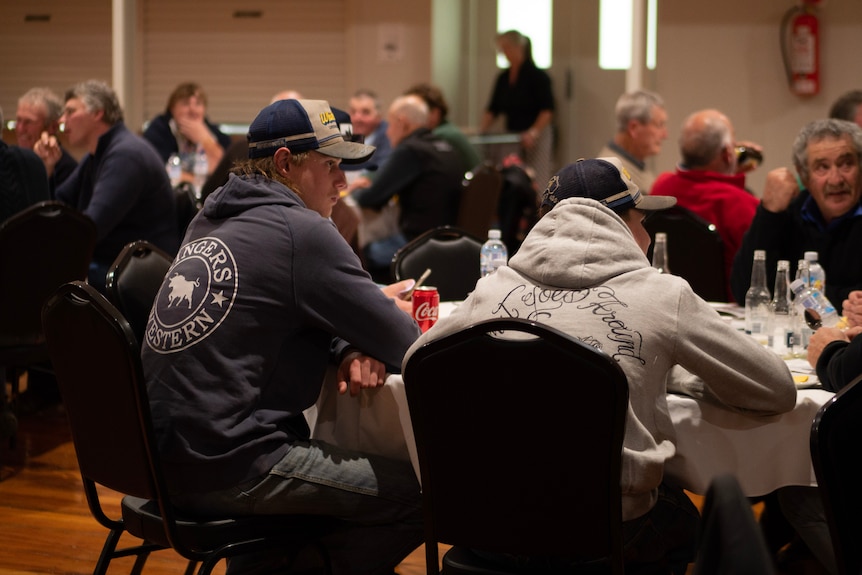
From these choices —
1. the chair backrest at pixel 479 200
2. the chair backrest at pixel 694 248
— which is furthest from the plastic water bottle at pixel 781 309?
the chair backrest at pixel 479 200

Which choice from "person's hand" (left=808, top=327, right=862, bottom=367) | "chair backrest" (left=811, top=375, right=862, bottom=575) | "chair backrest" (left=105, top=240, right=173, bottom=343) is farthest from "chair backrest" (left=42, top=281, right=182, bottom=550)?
"person's hand" (left=808, top=327, right=862, bottom=367)

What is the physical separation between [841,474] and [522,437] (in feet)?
1.95

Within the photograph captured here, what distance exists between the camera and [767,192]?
3.68 meters

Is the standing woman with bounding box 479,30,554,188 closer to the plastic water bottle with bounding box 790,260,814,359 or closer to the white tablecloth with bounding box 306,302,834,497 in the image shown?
the plastic water bottle with bounding box 790,260,814,359

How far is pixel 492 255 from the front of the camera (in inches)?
147

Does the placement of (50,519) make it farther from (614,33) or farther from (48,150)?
(614,33)

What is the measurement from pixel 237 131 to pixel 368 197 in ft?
12.8

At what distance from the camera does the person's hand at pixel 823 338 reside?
2.53 meters

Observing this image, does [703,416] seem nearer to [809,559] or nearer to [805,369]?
[805,369]

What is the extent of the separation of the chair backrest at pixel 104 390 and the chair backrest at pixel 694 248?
2.44 meters

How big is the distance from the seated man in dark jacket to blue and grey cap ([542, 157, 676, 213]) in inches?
146

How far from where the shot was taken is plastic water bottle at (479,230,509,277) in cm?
368

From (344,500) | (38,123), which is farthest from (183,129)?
(344,500)

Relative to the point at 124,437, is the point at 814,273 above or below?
above
